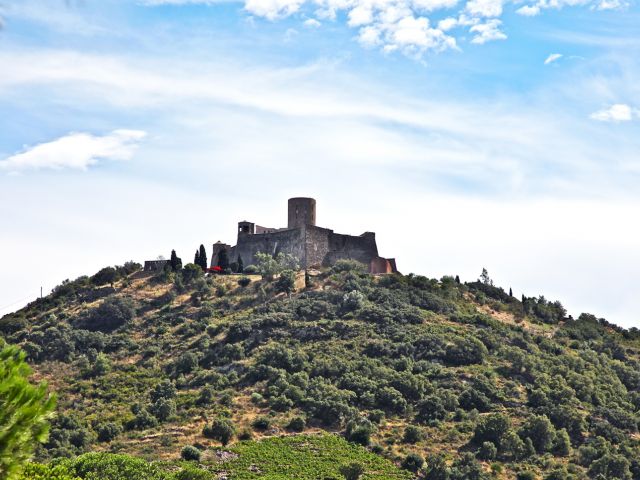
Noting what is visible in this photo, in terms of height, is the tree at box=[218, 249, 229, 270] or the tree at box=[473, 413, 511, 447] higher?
the tree at box=[218, 249, 229, 270]

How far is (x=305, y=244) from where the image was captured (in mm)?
81688

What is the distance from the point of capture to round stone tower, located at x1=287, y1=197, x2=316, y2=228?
3292 inches

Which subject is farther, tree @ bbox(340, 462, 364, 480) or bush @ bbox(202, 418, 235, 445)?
bush @ bbox(202, 418, 235, 445)

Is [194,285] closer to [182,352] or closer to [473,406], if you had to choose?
[182,352]

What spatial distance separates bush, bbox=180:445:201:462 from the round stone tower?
106 feet

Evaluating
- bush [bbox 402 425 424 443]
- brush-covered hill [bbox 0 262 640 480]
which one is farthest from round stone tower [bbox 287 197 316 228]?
bush [bbox 402 425 424 443]

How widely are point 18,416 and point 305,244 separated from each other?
6293 centimetres

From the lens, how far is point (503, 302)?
86.6 metres

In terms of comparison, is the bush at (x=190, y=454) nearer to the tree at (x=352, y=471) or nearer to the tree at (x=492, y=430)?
the tree at (x=352, y=471)

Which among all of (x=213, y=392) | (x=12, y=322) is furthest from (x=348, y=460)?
(x=12, y=322)

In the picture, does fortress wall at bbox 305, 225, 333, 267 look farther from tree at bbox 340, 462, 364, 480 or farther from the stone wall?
tree at bbox 340, 462, 364, 480

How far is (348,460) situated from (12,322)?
35213 millimetres

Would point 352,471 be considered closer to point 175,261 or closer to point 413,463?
point 413,463

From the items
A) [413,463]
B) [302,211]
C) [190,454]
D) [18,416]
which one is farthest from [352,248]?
[18,416]
